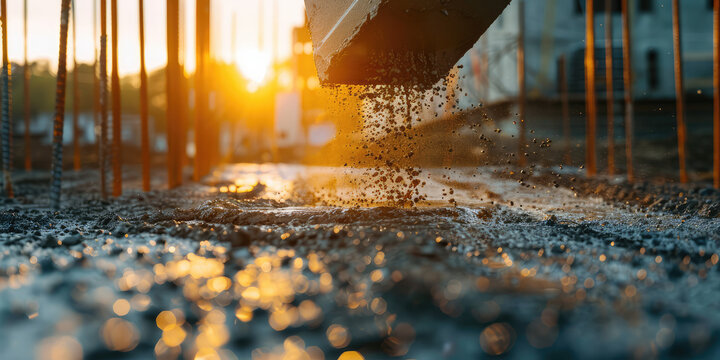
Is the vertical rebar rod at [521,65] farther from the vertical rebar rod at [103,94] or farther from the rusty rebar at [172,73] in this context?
the vertical rebar rod at [103,94]

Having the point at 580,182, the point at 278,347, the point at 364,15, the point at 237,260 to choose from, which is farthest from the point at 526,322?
the point at 580,182

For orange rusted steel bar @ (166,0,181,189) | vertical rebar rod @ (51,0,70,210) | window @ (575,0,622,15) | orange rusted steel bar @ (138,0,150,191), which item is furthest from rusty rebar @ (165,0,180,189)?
window @ (575,0,622,15)

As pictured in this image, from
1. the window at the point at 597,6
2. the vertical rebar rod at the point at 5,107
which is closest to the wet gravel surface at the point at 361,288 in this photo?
the vertical rebar rod at the point at 5,107

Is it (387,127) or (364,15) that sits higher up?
(364,15)

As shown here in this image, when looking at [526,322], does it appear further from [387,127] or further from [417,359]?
[387,127]

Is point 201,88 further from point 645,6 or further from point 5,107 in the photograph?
point 645,6

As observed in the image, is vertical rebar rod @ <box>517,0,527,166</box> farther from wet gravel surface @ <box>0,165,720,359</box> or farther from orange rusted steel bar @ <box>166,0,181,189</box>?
wet gravel surface @ <box>0,165,720,359</box>
